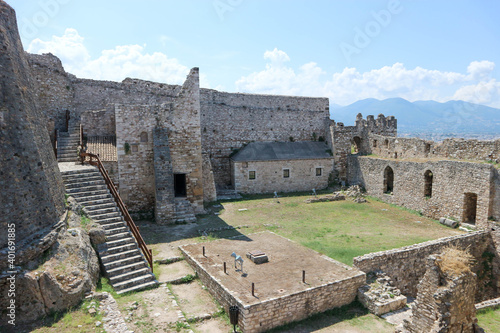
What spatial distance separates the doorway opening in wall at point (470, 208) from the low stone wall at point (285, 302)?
923cm

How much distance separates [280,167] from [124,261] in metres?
16.1

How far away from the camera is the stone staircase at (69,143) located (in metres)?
17.1

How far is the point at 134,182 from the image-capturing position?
17.3 metres

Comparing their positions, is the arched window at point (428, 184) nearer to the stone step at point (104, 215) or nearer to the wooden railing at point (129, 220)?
the wooden railing at point (129, 220)

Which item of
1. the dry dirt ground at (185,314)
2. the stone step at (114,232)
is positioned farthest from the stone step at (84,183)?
the dry dirt ground at (185,314)

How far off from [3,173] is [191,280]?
21.7 ft

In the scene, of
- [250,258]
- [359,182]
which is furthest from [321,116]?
[250,258]

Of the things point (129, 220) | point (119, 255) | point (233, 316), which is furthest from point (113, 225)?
point (233, 316)

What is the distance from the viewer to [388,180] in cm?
2317

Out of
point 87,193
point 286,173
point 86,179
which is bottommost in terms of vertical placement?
point 286,173

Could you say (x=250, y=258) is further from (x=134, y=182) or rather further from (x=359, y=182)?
(x=359, y=182)

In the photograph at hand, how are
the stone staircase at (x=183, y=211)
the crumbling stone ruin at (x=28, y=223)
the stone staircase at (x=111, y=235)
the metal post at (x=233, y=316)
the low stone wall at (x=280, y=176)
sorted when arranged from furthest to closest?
the low stone wall at (x=280, y=176)
the stone staircase at (x=183, y=211)
the stone staircase at (x=111, y=235)
the metal post at (x=233, y=316)
the crumbling stone ruin at (x=28, y=223)

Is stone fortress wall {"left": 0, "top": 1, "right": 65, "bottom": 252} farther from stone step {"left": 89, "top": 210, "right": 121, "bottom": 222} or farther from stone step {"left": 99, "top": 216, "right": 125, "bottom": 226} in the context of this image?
stone step {"left": 99, "top": 216, "right": 125, "bottom": 226}

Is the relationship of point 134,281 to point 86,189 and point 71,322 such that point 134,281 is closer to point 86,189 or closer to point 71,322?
point 71,322
